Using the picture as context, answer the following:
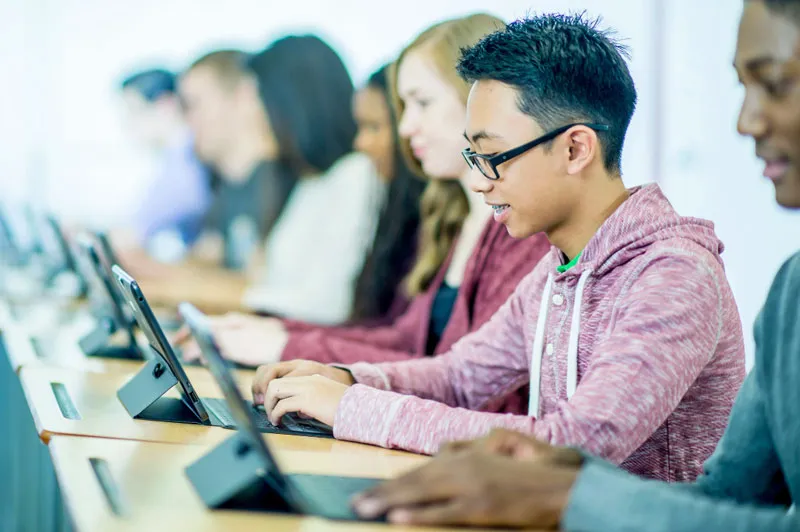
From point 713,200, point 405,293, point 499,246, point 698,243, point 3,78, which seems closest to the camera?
point 698,243

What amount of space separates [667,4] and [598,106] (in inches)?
123

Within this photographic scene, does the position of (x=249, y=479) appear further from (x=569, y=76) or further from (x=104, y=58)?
(x=104, y=58)

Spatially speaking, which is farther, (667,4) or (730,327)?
(667,4)

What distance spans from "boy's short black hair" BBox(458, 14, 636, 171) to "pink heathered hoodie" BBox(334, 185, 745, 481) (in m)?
0.13

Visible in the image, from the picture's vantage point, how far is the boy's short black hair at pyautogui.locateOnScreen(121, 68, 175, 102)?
569cm

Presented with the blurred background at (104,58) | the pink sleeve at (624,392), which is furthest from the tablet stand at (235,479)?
the blurred background at (104,58)

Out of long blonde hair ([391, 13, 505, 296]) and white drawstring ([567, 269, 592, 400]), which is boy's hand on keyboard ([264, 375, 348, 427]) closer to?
white drawstring ([567, 269, 592, 400])

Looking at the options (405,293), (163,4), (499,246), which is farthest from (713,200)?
(163,4)

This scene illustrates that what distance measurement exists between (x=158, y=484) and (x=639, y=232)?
71cm

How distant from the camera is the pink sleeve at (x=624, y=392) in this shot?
1216 millimetres

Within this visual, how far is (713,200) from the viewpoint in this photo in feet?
12.6

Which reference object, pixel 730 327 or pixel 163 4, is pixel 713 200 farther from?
pixel 163 4

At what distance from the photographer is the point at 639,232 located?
1.39 metres

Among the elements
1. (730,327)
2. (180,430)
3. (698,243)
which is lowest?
(180,430)
